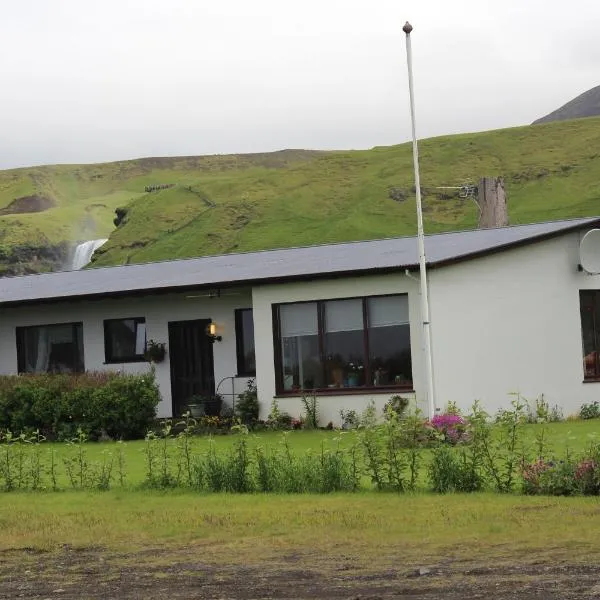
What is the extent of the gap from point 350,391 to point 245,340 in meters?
3.23

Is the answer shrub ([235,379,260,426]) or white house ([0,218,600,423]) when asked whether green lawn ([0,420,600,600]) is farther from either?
shrub ([235,379,260,426])

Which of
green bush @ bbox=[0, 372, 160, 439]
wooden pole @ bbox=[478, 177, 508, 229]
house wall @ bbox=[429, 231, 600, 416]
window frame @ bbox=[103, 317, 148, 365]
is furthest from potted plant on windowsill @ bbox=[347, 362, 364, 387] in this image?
wooden pole @ bbox=[478, 177, 508, 229]

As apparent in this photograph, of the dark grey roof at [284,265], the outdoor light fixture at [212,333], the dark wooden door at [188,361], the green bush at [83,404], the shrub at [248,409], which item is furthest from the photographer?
the dark wooden door at [188,361]

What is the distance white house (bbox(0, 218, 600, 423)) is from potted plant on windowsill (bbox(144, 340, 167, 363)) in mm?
182

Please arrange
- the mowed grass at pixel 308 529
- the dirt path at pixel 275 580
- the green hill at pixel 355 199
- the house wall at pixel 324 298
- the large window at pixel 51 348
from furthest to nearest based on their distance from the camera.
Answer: the green hill at pixel 355 199 < the large window at pixel 51 348 < the house wall at pixel 324 298 < the mowed grass at pixel 308 529 < the dirt path at pixel 275 580

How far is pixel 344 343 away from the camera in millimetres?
22188

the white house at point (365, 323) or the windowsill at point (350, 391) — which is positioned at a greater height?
the white house at point (365, 323)

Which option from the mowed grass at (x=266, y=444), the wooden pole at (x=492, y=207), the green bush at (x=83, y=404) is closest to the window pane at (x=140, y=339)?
the green bush at (x=83, y=404)

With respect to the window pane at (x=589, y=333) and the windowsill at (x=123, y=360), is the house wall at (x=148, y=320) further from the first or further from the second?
the window pane at (x=589, y=333)

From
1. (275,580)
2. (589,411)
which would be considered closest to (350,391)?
(589,411)

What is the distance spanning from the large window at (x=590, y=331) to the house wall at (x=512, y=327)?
259 mm

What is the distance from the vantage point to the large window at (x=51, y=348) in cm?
2600

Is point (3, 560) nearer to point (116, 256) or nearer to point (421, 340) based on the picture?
point (421, 340)

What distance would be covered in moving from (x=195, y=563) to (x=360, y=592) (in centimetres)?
180
